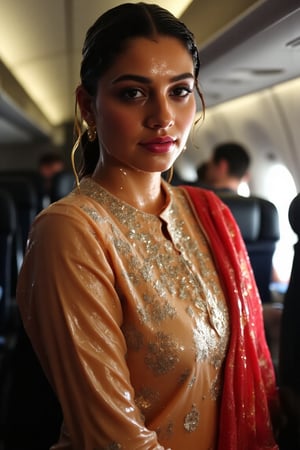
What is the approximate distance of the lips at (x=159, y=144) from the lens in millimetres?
991

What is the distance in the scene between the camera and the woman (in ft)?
2.99

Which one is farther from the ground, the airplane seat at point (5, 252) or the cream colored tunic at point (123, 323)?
the cream colored tunic at point (123, 323)

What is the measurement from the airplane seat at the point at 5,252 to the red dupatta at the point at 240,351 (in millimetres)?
1831

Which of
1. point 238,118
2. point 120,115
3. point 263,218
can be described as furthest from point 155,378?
point 238,118

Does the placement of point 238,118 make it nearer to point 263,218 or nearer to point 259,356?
point 263,218

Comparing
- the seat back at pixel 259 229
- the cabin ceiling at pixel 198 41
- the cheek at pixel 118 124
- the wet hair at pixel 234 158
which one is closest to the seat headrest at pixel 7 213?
the cabin ceiling at pixel 198 41

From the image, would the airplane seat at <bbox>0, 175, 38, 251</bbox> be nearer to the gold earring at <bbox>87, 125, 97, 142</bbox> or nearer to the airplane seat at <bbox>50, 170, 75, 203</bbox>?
the airplane seat at <bbox>50, 170, 75, 203</bbox>

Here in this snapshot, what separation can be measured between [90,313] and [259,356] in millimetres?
481

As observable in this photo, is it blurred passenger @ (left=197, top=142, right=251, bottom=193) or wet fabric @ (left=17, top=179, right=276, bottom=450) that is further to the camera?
blurred passenger @ (left=197, top=142, right=251, bottom=193)

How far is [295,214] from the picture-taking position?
60.6 inches

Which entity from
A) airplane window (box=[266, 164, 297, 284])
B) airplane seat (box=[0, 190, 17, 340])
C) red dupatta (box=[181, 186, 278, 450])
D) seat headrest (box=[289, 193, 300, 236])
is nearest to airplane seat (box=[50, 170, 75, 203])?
airplane seat (box=[0, 190, 17, 340])

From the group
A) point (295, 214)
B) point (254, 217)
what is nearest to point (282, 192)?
point (254, 217)

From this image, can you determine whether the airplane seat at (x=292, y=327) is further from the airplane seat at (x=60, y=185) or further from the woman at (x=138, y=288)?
the airplane seat at (x=60, y=185)

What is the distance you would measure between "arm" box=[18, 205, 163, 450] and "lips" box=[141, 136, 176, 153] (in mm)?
179
